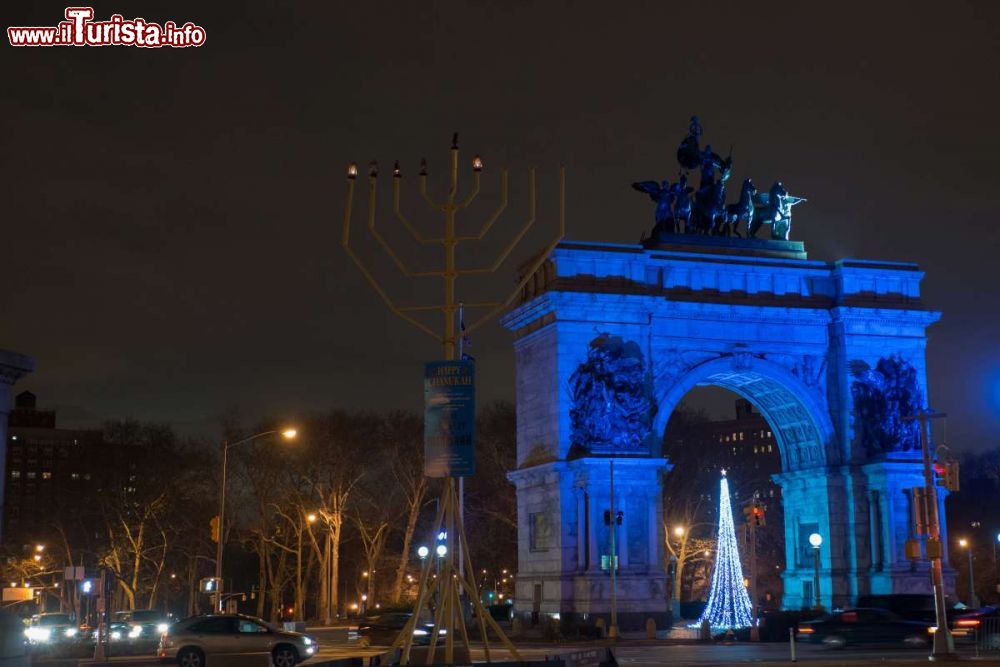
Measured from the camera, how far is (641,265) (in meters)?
52.1

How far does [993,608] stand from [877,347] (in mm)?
16672

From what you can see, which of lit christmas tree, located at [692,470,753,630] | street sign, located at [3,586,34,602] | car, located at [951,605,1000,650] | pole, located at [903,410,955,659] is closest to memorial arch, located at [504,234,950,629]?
lit christmas tree, located at [692,470,753,630]

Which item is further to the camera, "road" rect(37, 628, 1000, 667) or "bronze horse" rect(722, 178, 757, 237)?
"bronze horse" rect(722, 178, 757, 237)

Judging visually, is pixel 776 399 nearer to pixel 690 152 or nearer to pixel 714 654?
pixel 690 152

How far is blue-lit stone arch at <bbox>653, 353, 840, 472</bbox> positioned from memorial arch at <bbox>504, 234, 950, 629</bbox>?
80 mm

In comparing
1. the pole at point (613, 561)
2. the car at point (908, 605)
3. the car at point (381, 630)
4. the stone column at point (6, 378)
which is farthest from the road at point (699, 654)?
the stone column at point (6, 378)

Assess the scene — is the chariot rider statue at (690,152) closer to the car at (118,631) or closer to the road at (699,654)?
the road at (699,654)

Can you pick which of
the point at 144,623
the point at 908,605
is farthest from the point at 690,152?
the point at 144,623

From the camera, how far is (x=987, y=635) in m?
37.5

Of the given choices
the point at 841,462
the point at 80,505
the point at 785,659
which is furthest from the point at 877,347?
the point at 80,505

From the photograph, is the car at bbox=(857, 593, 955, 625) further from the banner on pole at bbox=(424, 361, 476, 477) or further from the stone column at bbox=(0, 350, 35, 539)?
the stone column at bbox=(0, 350, 35, 539)

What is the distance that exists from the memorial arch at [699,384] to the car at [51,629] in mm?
17337

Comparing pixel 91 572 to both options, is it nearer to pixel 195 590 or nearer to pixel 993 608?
pixel 993 608

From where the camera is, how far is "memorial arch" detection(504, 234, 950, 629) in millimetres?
49344
